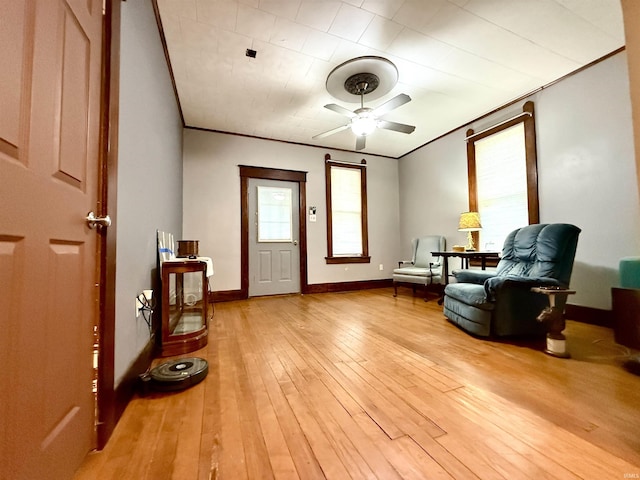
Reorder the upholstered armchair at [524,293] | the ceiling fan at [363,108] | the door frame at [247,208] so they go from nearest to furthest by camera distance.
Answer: the upholstered armchair at [524,293] → the ceiling fan at [363,108] → the door frame at [247,208]

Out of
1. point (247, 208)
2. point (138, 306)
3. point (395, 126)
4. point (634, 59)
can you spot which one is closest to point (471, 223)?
point (395, 126)

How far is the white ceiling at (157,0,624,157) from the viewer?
2.07 metres

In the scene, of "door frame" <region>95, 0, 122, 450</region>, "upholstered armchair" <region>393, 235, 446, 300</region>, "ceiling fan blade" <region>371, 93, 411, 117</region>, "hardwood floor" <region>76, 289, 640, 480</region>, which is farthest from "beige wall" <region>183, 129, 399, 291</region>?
"door frame" <region>95, 0, 122, 450</region>

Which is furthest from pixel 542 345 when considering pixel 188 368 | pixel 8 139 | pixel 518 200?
pixel 8 139

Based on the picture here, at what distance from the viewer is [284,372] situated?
65.7 inches

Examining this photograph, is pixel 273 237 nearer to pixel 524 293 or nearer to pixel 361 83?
pixel 361 83

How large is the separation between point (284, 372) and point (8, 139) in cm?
161

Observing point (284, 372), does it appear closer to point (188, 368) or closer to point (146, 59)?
point (188, 368)

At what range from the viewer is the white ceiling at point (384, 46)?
2.07 metres

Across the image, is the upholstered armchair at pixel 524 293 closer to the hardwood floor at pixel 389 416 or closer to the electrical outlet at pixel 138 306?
the hardwood floor at pixel 389 416

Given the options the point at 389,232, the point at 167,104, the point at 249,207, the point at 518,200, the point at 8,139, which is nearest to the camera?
the point at 8,139

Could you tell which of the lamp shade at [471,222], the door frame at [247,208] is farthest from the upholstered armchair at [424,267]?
the door frame at [247,208]

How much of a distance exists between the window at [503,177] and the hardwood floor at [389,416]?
5.67 feet

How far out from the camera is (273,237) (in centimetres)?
448
